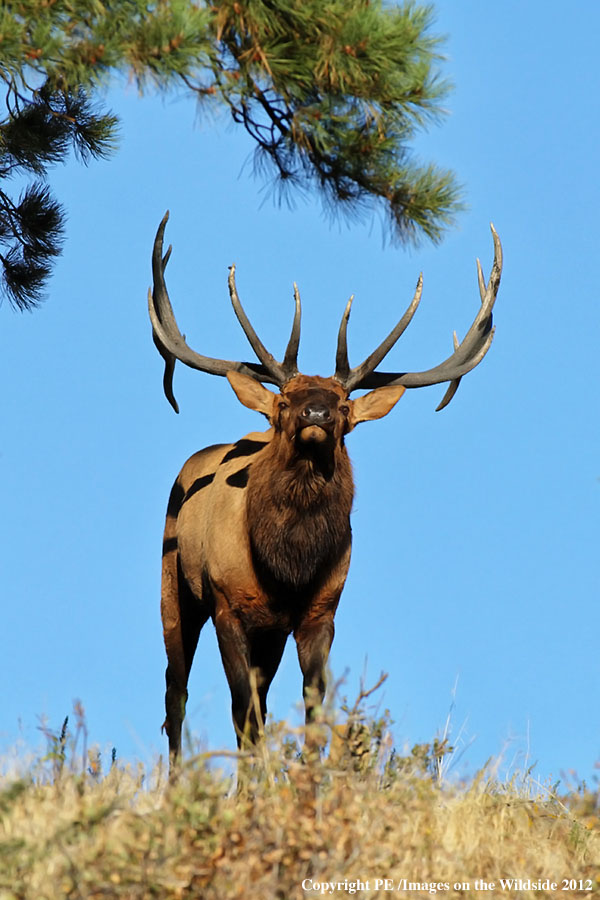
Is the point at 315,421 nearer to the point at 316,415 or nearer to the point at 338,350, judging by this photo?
→ the point at 316,415

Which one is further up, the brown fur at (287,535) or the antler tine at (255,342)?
the antler tine at (255,342)

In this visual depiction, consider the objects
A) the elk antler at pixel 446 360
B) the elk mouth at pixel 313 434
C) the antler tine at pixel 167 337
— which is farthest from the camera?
the antler tine at pixel 167 337

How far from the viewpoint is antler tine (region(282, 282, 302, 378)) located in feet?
25.7

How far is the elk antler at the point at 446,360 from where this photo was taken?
803 centimetres

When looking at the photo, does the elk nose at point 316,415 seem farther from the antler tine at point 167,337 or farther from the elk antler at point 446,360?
the antler tine at point 167,337

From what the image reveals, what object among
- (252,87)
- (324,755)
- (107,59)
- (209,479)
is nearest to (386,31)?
(252,87)

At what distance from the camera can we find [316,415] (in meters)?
7.02

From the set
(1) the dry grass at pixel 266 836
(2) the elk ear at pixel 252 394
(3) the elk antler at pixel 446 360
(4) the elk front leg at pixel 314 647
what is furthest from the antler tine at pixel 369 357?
(1) the dry grass at pixel 266 836

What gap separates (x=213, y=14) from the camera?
7.40 m

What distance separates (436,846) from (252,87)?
14.3 ft

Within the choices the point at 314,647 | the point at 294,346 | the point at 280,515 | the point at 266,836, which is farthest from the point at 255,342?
the point at 266,836

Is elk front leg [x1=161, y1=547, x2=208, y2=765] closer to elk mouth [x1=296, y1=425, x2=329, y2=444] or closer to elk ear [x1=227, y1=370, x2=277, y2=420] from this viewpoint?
elk ear [x1=227, y1=370, x2=277, y2=420]

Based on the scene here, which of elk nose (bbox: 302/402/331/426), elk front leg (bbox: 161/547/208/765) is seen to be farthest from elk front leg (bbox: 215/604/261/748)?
elk nose (bbox: 302/402/331/426)

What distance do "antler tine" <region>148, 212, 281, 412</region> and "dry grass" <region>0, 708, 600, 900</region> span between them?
10.9ft
